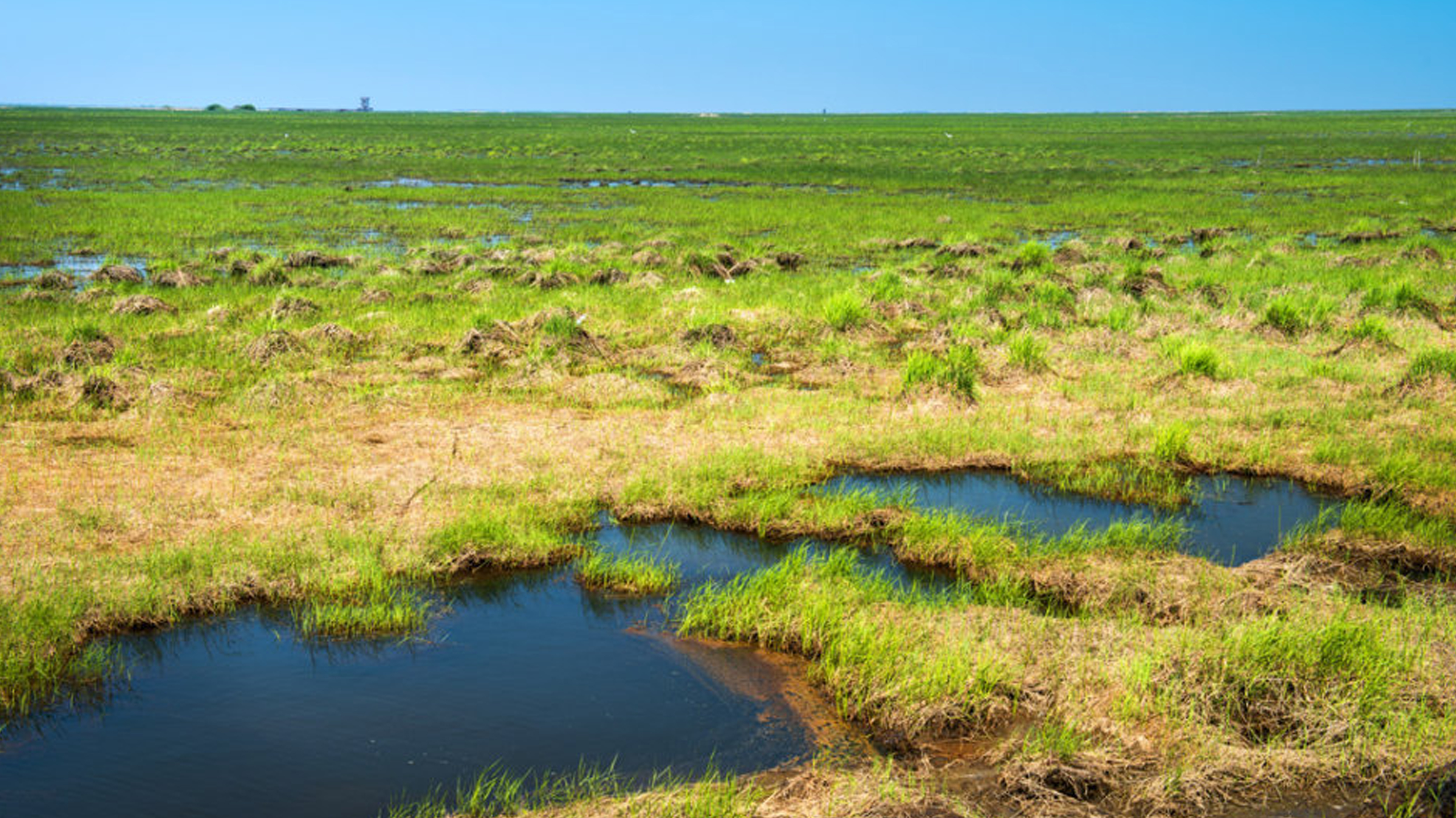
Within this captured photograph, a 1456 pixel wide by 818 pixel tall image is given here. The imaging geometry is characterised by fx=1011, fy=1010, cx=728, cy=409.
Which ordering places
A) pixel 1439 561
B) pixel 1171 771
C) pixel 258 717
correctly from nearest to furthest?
pixel 1171 771 → pixel 258 717 → pixel 1439 561

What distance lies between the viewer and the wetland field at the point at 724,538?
5320 millimetres

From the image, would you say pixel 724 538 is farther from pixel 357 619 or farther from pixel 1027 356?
pixel 1027 356

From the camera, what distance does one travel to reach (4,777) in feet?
16.7

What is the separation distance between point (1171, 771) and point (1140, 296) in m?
13.6

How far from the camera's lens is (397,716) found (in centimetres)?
581

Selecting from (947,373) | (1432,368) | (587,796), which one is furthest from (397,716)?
(1432,368)

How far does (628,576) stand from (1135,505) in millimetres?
4760

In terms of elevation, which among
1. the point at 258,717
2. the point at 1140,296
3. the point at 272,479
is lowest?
the point at 258,717

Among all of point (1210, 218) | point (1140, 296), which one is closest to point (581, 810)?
point (1140, 296)

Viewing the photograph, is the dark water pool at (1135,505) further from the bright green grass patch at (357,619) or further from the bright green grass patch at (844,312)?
the bright green grass patch at (844,312)

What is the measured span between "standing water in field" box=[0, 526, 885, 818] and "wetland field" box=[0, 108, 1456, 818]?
3 centimetres

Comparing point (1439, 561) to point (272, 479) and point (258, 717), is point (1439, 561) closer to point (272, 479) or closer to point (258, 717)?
point (258, 717)

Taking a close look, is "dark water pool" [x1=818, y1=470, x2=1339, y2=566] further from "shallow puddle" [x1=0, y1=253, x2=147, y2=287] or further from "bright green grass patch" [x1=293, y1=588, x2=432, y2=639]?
"shallow puddle" [x1=0, y1=253, x2=147, y2=287]

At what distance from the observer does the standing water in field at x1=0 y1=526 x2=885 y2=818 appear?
5168mm
